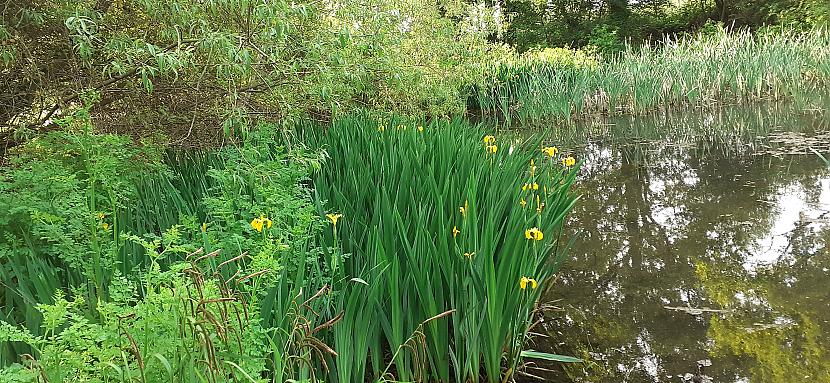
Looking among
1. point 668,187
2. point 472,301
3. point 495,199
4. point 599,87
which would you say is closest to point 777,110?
point 599,87

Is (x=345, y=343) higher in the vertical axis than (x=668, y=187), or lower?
higher

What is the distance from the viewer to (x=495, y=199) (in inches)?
95.3

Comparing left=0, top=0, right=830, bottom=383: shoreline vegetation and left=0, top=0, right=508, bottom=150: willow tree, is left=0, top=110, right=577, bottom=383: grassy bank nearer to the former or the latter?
left=0, top=0, right=830, bottom=383: shoreline vegetation

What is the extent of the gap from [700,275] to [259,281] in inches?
85.8

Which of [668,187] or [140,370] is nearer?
[140,370]

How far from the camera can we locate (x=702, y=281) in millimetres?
2533

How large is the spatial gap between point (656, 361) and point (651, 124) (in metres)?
6.65

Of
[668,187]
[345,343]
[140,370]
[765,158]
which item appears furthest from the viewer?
[765,158]

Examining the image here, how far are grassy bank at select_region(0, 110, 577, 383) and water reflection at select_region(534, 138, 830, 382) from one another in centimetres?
34

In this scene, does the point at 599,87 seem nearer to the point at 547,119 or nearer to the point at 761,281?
the point at 547,119

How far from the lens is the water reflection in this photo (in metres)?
1.91

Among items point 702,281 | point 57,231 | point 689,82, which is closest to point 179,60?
point 57,231

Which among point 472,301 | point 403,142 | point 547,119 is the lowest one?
point 547,119

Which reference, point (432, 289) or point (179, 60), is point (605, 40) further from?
point (432, 289)
